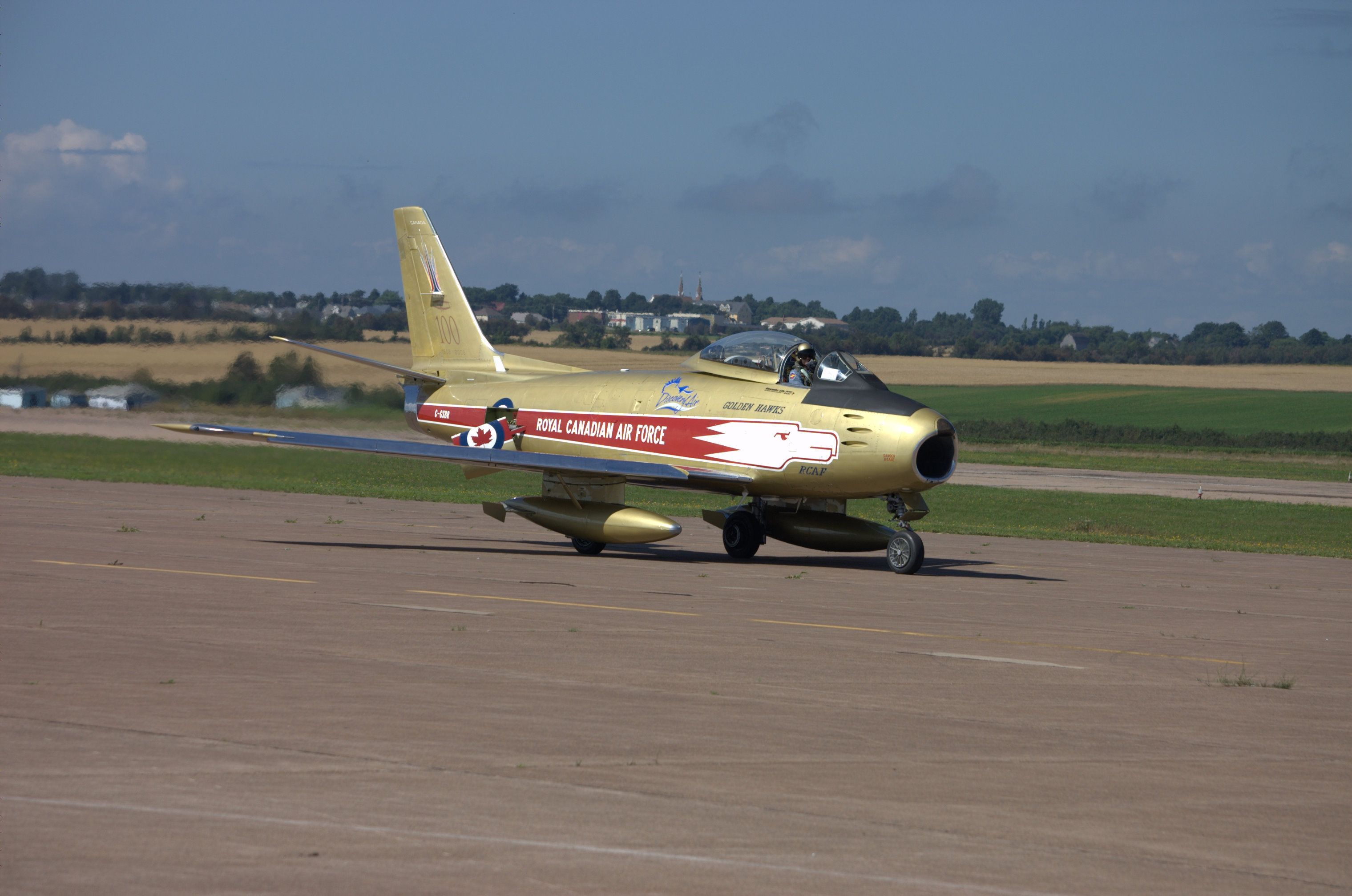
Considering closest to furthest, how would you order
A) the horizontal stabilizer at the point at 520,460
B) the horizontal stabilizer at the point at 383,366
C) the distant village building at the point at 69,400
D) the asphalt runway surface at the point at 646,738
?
the asphalt runway surface at the point at 646,738
the horizontal stabilizer at the point at 520,460
the horizontal stabilizer at the point at 383,366
the distant village building at the point at 69,400

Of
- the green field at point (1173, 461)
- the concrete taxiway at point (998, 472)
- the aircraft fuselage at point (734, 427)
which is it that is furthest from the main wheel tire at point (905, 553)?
the green field at point (1173, 461)

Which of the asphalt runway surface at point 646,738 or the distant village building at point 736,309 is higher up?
the distant village building at point 736,309

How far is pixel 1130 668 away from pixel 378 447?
38.8 ft

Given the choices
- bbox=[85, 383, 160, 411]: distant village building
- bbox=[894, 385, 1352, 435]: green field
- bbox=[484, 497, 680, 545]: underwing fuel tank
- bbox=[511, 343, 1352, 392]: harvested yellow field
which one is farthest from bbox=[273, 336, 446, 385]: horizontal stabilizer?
bbox=[511, 343, 1352, 392]: harvested yellow field

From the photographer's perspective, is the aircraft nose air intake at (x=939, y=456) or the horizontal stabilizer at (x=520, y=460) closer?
the aircraft nose air intake at (x=939, y=456)

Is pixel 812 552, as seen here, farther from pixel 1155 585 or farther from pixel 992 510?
pixel 992 510

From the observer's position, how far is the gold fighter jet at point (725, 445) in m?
19.6

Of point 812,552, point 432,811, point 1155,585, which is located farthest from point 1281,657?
point 812,552

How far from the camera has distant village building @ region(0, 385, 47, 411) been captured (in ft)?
127

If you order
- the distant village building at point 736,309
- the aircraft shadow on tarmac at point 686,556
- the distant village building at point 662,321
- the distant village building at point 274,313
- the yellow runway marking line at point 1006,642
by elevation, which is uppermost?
the distant village building at point 736,309

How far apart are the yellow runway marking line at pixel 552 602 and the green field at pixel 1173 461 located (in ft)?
143

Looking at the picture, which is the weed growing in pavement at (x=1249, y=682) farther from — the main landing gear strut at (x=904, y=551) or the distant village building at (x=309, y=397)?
the distant village building at (x=309, y=397)

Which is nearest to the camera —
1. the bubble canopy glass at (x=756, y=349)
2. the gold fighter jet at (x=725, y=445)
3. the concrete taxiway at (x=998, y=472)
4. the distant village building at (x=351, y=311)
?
the gold fighter jet at (x=725, y=445)

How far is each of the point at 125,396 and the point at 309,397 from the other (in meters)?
5.54
